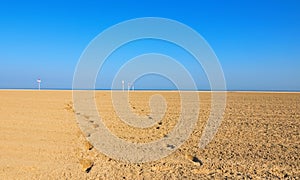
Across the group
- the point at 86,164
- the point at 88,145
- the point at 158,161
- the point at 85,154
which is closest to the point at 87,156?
the point at 85,154

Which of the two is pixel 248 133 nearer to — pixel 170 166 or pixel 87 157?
pixel 170 166

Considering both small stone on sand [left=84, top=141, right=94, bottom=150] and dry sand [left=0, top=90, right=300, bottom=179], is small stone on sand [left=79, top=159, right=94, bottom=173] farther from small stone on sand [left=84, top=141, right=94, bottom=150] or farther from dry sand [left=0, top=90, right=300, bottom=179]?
small stone on sand [left=84, top=141, right=94, bottom=150]

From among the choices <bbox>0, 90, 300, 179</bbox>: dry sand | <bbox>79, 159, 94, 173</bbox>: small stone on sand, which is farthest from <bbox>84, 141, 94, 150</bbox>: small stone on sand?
<bbox>79, 159, 94, 173</bbox>: small stone on sand

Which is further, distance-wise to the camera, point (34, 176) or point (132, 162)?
point (132, 162)

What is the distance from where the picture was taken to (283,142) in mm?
8008

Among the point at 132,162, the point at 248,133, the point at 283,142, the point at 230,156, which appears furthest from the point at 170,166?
the point at 248,133

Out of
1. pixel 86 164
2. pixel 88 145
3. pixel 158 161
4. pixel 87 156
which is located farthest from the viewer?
pixel 88 145

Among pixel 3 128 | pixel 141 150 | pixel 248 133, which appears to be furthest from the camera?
pixel 3 128

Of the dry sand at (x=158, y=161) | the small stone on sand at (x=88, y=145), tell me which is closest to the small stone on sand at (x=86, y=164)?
the dry sand at (x=158, y=161)

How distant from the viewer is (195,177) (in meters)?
5.39

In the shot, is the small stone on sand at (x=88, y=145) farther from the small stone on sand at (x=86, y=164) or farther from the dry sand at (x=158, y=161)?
the small stone on sand at (x=86, y=164)

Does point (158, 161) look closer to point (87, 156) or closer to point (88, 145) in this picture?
point (87, 156)

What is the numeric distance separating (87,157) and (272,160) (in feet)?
11.5

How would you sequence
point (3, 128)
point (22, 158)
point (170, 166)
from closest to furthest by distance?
1. point (170, 166)
2. point (22, 158)
3. point (3, 128)
